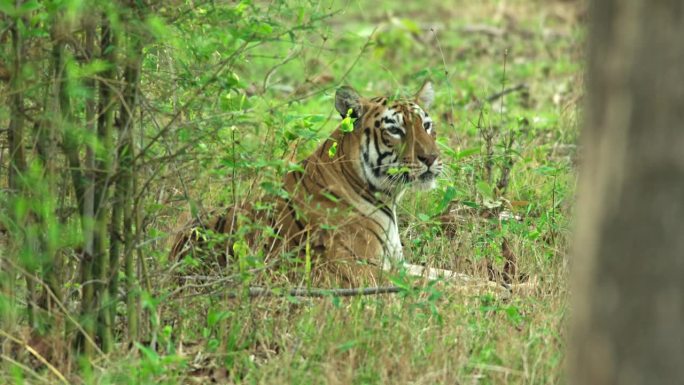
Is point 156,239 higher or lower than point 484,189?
lower

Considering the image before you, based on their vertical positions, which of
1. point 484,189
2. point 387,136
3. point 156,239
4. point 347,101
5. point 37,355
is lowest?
point 37,355

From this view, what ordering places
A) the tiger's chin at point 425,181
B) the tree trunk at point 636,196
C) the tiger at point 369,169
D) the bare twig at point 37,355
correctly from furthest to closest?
the tiger's chin at point 425,181 < the tiger at point 369,169 < the bare twig at point 37,355 < the tree trunk at point 636,196

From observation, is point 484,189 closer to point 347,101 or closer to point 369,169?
point 369,169

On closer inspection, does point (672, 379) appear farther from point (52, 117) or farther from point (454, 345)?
point (52, 117)

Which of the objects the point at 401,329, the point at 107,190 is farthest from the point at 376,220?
the point at 107,190

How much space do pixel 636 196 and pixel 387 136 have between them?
12.7 ft

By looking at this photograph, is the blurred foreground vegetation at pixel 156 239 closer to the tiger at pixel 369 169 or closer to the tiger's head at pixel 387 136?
the tiger at pixel 369 169

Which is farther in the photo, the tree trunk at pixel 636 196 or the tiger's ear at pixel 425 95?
the tiger's ear at pixel 425 95

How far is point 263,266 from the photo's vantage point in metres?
4.20

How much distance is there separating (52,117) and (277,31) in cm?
85

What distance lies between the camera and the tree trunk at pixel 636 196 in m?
2.21

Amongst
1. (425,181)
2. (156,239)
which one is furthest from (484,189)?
(156,239)

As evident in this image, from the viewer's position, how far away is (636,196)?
2.24 m

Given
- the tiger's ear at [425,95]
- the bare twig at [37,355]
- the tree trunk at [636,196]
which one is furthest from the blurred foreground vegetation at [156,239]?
the tree trunk at [636,196]
